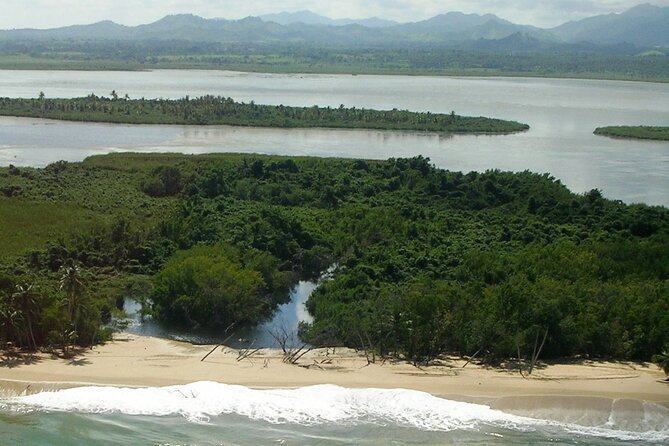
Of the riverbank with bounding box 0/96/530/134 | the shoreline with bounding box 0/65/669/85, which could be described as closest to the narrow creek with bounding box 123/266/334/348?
the riverbank with bounding box 0/96/530/134

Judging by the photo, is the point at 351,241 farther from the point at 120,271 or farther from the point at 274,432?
the point at 274,432

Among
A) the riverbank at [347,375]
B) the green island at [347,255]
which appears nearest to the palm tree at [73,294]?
the green island at [347,255]

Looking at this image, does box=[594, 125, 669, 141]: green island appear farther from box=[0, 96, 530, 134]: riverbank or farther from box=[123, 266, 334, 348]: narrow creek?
box=[123, 266, 334, 348]: narrow creek

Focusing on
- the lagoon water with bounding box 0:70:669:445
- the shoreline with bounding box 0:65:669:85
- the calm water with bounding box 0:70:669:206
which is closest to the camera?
the lagoon water with bounding box 0:70:669:445

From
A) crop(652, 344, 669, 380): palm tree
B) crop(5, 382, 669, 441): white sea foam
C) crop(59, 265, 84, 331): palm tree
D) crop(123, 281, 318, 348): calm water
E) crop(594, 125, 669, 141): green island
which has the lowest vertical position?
crop(123, 281, 318, 348): calm water

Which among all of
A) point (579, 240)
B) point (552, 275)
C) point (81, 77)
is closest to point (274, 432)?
point (552, 275)

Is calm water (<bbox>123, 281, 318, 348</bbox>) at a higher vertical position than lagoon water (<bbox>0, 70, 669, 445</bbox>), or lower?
lower

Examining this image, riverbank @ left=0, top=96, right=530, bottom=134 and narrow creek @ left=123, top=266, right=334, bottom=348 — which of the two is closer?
narrow creek @ left=123, top=266, right=334, bottom=348
